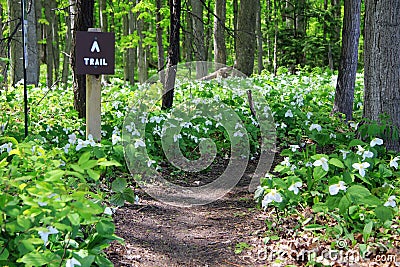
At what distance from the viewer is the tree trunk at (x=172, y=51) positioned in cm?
765

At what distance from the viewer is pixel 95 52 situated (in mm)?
4977

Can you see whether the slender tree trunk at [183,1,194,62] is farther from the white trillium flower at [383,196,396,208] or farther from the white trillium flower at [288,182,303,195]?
the white trillium flower at [383,196,396,208]

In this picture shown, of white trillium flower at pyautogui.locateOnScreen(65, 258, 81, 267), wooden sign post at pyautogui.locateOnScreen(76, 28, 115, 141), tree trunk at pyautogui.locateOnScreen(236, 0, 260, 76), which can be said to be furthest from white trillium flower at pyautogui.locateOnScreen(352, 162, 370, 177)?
tree trunk at pyautogui.locateOnScreen(236, 0, 260, 76)

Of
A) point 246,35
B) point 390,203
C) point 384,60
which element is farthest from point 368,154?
point 246,35

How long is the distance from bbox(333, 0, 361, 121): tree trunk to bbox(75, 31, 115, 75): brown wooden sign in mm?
4455

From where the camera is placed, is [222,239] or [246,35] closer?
[222,239]

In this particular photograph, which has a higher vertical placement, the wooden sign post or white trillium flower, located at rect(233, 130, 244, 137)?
the wooden sign post

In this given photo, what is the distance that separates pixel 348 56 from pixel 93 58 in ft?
15.3

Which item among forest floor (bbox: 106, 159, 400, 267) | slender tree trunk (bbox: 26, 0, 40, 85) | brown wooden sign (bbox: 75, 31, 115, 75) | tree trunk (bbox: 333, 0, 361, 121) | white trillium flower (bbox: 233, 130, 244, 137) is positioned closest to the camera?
forest floor (bbox: 106, 159, 400, 267)

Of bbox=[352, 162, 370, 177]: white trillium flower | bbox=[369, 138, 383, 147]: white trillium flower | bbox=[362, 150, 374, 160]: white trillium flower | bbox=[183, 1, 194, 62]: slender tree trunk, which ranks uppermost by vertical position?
bbox=[183, 1, 194, 62]: slender tree trunk

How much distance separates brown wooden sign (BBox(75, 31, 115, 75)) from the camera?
4.92 m

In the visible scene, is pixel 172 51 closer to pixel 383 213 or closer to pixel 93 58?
pixel 93 58

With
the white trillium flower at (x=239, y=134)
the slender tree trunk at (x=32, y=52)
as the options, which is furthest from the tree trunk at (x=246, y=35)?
the white trillium flower at (x=239, y=134)

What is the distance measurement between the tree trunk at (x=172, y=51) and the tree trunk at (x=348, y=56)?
277 cm
